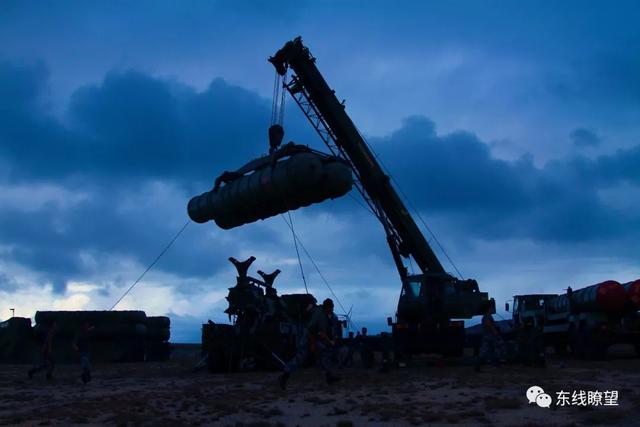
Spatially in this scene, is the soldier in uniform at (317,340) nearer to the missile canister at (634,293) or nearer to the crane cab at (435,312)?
the crane cab at (435,312)

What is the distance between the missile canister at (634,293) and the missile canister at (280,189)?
10991 mm

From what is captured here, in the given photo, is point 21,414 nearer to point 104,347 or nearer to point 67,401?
point 67,401

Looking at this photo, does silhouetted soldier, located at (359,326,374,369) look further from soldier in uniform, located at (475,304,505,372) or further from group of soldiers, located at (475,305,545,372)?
soldier in uniform, located at (475,304,505,372)

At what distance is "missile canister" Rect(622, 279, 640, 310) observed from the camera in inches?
909

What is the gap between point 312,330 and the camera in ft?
46.2

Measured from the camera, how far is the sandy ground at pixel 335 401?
9219 millimetres

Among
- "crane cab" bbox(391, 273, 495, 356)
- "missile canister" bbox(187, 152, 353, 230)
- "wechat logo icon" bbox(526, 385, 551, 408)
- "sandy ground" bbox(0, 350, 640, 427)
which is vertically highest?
"missile canister" bbox(187, 152, 353, 230)

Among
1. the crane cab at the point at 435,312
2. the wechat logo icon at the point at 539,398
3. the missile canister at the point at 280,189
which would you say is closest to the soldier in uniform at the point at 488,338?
the crane cab at the point at 435,312

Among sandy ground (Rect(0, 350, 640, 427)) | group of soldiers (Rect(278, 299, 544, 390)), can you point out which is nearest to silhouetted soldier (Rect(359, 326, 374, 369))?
group of soldiers (Rect(278, 299, 544, 390))

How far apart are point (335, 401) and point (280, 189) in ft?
27.6

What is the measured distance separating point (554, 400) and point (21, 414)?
8.41 m

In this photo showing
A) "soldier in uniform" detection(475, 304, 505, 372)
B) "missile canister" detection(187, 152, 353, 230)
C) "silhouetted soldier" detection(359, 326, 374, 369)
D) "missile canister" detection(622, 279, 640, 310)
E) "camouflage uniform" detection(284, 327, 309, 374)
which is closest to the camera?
"camouflage uniform" detection(284, 327, 309, 374)

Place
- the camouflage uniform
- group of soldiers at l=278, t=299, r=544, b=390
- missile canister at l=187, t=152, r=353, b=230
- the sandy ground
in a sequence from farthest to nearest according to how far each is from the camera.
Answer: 1. missile canister at l=187, t=152, r=353, b=230
2. group of soldiers at l=278, t=299, r=544, b=390
3. the camouflage uniform
4. the sandy ground

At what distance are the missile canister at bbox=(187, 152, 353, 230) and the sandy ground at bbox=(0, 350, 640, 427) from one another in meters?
5.04
